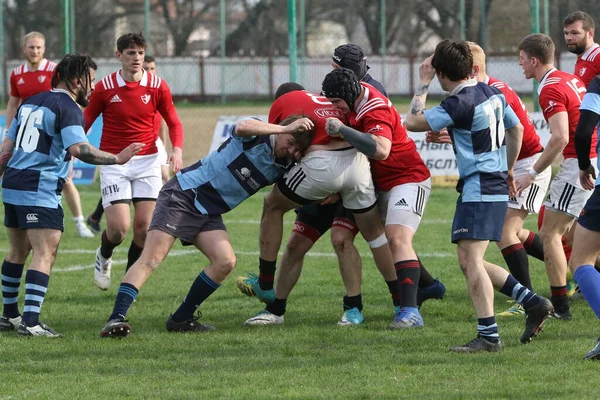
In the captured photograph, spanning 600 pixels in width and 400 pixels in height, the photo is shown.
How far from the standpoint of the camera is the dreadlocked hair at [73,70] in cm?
674

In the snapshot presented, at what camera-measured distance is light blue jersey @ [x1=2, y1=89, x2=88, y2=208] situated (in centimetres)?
664

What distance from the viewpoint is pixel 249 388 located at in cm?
525

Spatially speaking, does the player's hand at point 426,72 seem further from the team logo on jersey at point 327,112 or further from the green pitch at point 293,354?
the green pitch at point 293,354

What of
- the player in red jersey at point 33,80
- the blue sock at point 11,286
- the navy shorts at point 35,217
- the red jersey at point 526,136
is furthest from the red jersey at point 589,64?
the player in red jersey at point 33,80

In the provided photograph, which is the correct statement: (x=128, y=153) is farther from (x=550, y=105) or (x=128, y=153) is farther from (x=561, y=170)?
(x=561, y=170)

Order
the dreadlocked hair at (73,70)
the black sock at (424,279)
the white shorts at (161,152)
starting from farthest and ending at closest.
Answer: the white shorts at (161,152) < the black sock at (424,279) < the dreadlocked hair at (73,70)

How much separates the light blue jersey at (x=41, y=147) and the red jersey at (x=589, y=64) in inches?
172

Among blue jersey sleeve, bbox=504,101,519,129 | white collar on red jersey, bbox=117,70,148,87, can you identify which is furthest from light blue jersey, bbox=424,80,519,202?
white collar on red jersey, bbox=117,70,148,87

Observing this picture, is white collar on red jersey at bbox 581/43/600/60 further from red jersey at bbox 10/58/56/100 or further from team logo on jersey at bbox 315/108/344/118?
red jersey at bbox 10/58/56/100

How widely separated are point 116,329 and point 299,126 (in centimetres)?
186

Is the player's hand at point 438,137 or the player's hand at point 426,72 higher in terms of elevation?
the player's hand at point 426,72

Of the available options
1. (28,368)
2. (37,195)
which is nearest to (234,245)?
(37,195)

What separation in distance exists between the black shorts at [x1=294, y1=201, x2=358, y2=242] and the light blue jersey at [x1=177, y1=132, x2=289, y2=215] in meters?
0.69

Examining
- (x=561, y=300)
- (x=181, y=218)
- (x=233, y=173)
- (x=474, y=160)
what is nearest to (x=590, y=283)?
(x=474, y=160)
